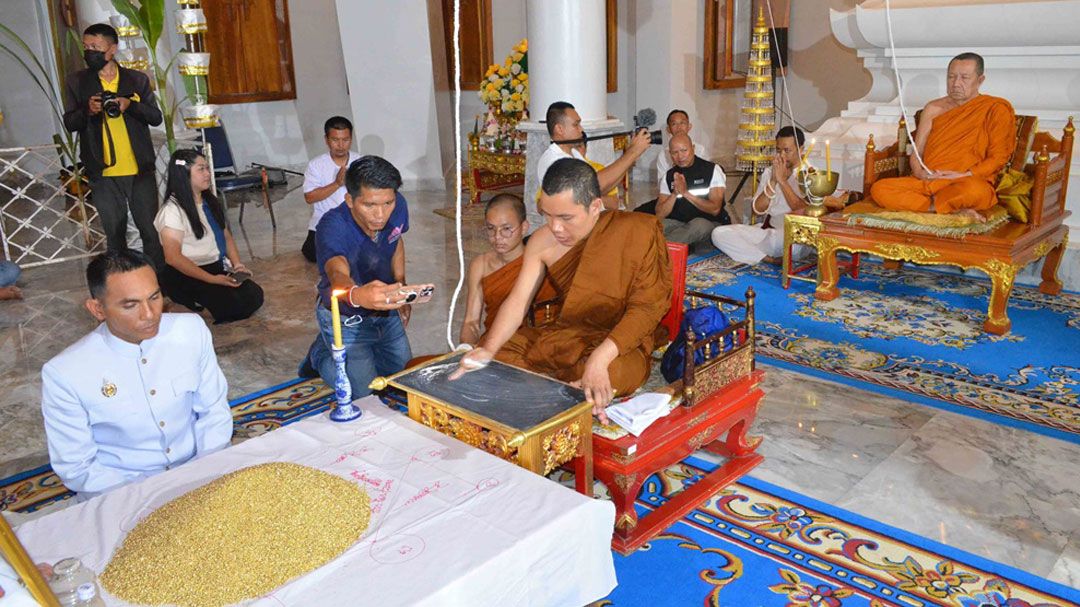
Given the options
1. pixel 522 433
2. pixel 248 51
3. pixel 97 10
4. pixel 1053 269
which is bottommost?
pixel 1053 269

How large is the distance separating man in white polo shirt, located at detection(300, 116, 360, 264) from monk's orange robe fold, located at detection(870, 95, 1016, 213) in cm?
374

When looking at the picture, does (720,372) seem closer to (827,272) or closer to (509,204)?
(509,204)

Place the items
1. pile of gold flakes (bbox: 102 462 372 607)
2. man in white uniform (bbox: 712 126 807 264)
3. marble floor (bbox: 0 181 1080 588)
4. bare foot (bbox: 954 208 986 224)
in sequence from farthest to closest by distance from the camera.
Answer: man in white uniform (bbox: 712 126 807 264)
bare foot (bbox: 954 208 986 224)
marble floor (bbox: 0 181 1080 588)
pile of gold flakes (bbox: 102 462 372 607)

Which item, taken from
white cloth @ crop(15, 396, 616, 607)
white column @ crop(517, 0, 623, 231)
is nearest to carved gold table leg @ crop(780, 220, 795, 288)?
white column @ crop(517, 0, 623, 231)

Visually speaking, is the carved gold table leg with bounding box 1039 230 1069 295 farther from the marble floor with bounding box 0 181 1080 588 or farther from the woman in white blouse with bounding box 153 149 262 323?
the woman in white blouse with bounding box 153 149 262 323

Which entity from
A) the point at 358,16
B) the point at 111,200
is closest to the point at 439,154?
the point at 358,16

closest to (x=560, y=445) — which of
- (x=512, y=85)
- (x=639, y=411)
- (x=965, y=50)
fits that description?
(x=639, y=411)

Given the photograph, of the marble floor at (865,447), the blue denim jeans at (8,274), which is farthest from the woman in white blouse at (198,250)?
the blue denim jeans at (8,274)

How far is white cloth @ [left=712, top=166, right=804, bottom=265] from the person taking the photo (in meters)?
6.70

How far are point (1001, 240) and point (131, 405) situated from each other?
15.0 feet

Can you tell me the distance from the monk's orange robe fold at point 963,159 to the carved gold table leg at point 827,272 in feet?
1.57

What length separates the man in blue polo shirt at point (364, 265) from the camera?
142 inches

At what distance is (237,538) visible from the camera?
6.70 ft

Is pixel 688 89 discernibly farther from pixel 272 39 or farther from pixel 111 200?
pixel 111 200
